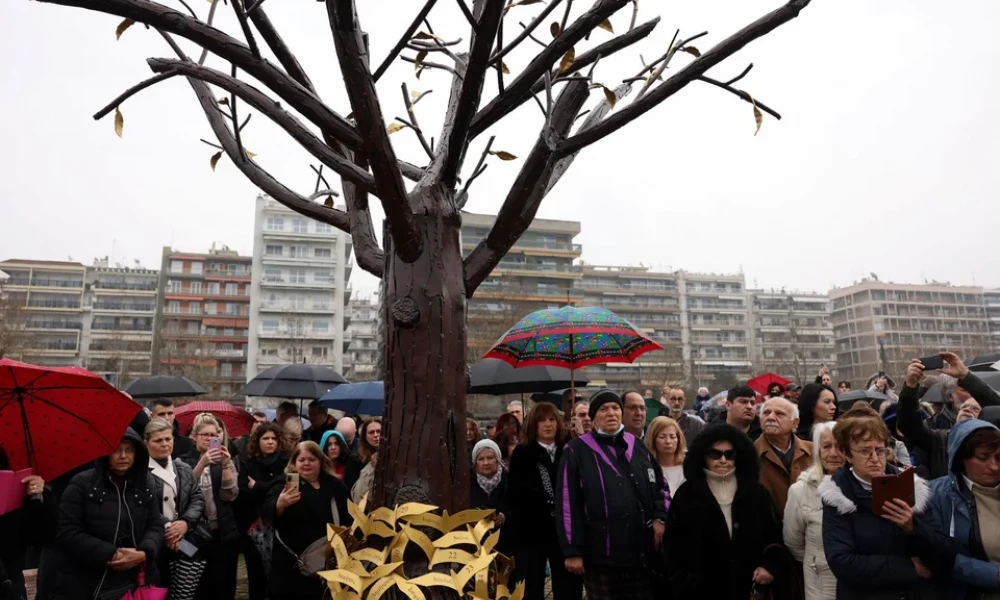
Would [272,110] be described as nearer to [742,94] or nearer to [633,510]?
[742,94]

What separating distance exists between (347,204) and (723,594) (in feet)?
9.78

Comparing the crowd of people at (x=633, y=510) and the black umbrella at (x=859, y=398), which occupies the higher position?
the black umbrella at (x=859, y=398)

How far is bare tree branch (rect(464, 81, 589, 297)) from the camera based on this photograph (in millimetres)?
2611

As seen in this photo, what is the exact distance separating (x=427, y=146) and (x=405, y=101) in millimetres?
289

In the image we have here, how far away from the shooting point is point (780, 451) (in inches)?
195

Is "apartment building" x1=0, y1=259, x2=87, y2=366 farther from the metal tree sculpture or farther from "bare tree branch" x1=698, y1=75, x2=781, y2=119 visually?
"bare tree branch" x1=698, y1=75, x2=781, y2=119

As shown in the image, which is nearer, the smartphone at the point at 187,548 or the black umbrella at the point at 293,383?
the smartphone at the point at 187,548

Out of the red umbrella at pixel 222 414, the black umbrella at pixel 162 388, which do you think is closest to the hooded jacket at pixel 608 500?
the red umbrella at pixel 222 414

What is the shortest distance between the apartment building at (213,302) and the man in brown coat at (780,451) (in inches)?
2793

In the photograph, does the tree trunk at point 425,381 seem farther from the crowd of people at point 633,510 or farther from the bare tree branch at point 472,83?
the crowd of people at point 633,510

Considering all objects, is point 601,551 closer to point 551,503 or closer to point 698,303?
point 551,503

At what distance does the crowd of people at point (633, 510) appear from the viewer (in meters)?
3.46

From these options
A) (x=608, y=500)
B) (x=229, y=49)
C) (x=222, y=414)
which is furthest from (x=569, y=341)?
(x=222, y=414)

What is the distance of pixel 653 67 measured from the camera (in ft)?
9.56
